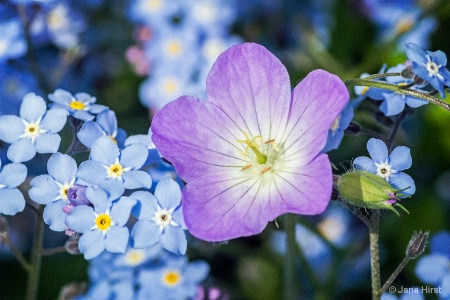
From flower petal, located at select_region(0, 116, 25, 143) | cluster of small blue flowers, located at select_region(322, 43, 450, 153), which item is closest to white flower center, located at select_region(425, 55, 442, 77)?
cluster of small blue flowers, located at select_region(322, 43, 450, 153)

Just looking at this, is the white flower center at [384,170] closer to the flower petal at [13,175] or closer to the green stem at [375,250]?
the green stem at [375,250]

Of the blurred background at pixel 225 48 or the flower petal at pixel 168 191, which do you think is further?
the blurred background at pixel 225 48

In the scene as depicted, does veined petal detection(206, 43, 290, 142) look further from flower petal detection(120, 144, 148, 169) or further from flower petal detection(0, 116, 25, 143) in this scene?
flower petal detection(0, 116, 25, 143)

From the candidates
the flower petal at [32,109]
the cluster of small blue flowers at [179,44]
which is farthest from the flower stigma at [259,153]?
the cluster of small blue flowers at [179,44]

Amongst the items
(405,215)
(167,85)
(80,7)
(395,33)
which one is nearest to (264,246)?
(405,215)

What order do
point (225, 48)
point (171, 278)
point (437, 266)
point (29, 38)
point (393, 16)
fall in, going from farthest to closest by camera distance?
point (393, 16), point (225, 48), point (29, 38), point (171, 278), point (437, 266)

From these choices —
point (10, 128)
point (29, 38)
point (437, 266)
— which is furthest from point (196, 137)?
point (29, 38)

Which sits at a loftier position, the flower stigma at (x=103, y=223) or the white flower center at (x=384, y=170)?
the white flower center at (x=384, y=170)

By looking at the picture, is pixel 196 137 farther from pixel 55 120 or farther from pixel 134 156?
pixel 55 120
